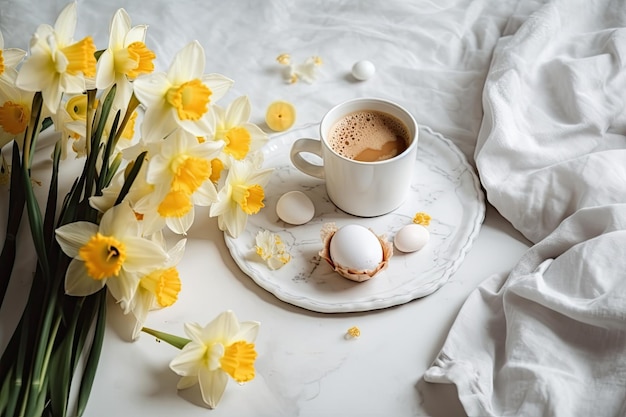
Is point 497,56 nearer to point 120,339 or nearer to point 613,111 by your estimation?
point 613,111

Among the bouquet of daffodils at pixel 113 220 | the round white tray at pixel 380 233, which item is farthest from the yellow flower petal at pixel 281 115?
the bouquet of daffodils at pixel 113 220

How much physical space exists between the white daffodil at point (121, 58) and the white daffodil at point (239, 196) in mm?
159

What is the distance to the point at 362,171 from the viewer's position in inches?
35.5

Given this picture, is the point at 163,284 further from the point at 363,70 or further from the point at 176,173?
the point at 363,70

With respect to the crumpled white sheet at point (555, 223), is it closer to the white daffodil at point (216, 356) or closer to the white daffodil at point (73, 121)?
the white daffodil at point (216, 356)

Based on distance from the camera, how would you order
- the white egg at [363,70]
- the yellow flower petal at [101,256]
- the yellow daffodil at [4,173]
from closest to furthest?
the yellow flower petal at [101,256] → the yellow daffodil at [4,173] → the white egg at [363,70]

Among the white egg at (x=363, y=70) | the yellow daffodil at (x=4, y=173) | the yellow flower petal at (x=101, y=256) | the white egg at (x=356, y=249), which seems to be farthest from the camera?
the white egg at (x=363, y=70)

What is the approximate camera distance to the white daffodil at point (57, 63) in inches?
29.8

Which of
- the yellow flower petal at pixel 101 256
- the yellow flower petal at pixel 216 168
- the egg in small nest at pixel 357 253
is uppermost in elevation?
the yellow flower petal at pixel 101 256

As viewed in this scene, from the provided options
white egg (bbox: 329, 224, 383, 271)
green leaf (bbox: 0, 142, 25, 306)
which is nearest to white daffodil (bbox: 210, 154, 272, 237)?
white egg (bbox: 329, 224, 383, 271)

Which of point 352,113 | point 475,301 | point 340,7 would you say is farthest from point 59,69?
point 340,7

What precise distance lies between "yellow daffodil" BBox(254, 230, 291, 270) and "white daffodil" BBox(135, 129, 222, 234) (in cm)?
14

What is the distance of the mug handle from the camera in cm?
95

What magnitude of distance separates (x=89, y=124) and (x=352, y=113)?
340mm
